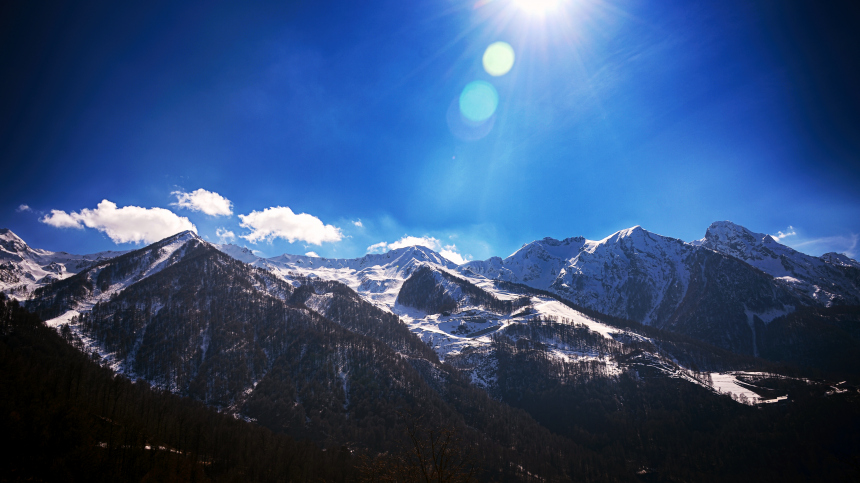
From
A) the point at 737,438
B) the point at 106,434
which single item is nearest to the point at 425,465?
the point at 106,434

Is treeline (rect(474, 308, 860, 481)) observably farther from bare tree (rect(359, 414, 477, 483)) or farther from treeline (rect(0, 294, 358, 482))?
bare tree (rect(359, 414, 477, 483))

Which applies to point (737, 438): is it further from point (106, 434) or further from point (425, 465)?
point (106, 434)

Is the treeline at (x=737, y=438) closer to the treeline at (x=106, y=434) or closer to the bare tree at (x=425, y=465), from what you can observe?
the treeline at (x=106, y=434)

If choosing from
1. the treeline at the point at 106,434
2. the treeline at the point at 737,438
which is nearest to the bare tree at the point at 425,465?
the treeline at the point at 106,434

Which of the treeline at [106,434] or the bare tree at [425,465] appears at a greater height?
the bare tree at [425,465]

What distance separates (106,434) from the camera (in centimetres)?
9131

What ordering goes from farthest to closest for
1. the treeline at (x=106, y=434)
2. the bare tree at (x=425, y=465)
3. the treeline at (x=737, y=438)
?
1. the treeline at (x=737, y=438)
2. the treeline at (x=106, y=434)
3. the bare tree at (x=425, y=465)

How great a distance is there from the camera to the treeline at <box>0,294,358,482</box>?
76875 mm

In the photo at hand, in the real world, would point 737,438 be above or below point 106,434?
below

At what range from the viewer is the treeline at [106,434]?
76.9m

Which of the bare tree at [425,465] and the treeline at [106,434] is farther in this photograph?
the treeline at [106,434]

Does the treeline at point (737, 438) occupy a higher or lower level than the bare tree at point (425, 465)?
lower

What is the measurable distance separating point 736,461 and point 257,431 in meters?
216

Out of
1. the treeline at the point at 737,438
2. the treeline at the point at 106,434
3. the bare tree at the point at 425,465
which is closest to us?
the bare tree at the point at 425,465
